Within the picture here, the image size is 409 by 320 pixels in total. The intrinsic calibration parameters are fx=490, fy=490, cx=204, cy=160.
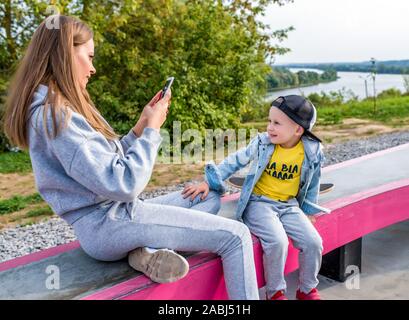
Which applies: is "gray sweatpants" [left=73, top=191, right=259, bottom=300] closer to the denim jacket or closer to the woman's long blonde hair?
the woman's long blonde hair

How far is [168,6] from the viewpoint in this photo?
764 centimetres

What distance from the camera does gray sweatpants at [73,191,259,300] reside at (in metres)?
1.76

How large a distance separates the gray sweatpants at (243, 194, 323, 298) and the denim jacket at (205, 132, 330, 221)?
6cm

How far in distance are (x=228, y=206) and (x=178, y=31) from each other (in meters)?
5.77

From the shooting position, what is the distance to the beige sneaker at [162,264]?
69.1 inches

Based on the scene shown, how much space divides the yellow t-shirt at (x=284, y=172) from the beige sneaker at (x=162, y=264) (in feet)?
2.51

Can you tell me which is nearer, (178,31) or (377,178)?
(377,178)

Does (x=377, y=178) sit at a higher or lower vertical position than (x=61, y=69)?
lower

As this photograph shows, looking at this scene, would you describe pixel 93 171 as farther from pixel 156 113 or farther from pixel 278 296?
pixel 278 296

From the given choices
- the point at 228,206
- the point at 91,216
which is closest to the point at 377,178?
the point at 228,206

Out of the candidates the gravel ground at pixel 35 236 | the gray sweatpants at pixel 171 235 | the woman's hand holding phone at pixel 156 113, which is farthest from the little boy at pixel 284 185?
the gravel ground at pixel 35 236

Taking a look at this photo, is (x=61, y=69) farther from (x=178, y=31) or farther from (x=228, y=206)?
(x=178, y=31)

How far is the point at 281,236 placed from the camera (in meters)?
2.16
